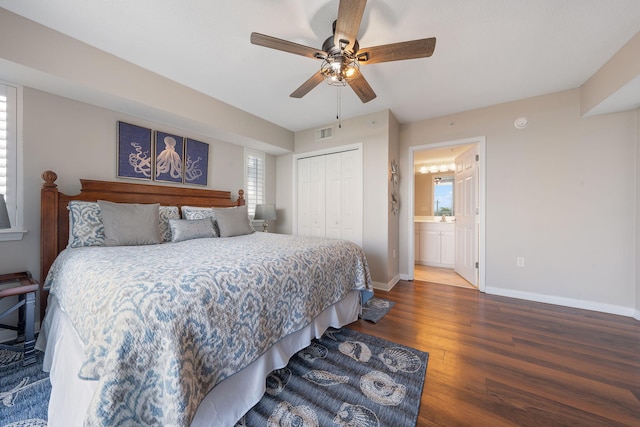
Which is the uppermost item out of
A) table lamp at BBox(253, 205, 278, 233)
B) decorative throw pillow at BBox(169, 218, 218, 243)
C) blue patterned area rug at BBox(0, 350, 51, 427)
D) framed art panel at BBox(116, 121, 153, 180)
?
framed art panel at BBox(116, 121, 153, 180)

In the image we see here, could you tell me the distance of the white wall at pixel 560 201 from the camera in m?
2.55

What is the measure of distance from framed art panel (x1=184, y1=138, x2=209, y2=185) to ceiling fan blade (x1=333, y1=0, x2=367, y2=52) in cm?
249

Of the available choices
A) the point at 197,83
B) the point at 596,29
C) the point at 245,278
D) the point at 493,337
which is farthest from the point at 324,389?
the point at 596,29

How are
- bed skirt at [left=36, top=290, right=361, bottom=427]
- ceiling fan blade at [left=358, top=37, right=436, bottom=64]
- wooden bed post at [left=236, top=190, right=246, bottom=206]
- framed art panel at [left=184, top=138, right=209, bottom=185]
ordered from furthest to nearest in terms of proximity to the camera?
1. wooden bed post at [left=236, top=190, right=246, bottom=206]
2. framed art panel at [left=184, top=138, right=209, bottom=185]
3. ceiling fan blade at [left=358, top=37, right=436, bottom=64]
4. bed skirt at [left=36, top=290, right=361, bottom=427]

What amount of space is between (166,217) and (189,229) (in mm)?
376

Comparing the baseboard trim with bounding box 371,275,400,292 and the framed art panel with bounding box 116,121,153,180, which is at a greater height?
the framed art panel with bounding box 116,121,153,180

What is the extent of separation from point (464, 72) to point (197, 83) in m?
2.93

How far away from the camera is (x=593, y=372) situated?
1.61 metres

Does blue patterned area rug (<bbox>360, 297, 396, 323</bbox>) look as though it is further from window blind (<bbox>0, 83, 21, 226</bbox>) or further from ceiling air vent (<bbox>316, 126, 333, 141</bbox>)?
window blind (<bbox>0, 83, 21, 226</bbox>)

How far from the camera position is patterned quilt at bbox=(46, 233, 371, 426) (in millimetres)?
858

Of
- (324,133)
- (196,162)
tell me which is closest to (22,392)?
(196,162)

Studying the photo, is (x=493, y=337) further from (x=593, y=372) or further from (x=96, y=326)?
(x=96, y=326)

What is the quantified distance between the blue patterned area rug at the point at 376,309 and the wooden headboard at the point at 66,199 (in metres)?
2.65

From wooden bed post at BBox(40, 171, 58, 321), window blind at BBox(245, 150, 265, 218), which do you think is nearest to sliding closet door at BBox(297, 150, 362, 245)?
window blind at BBox(245, 150, 265, 218)
